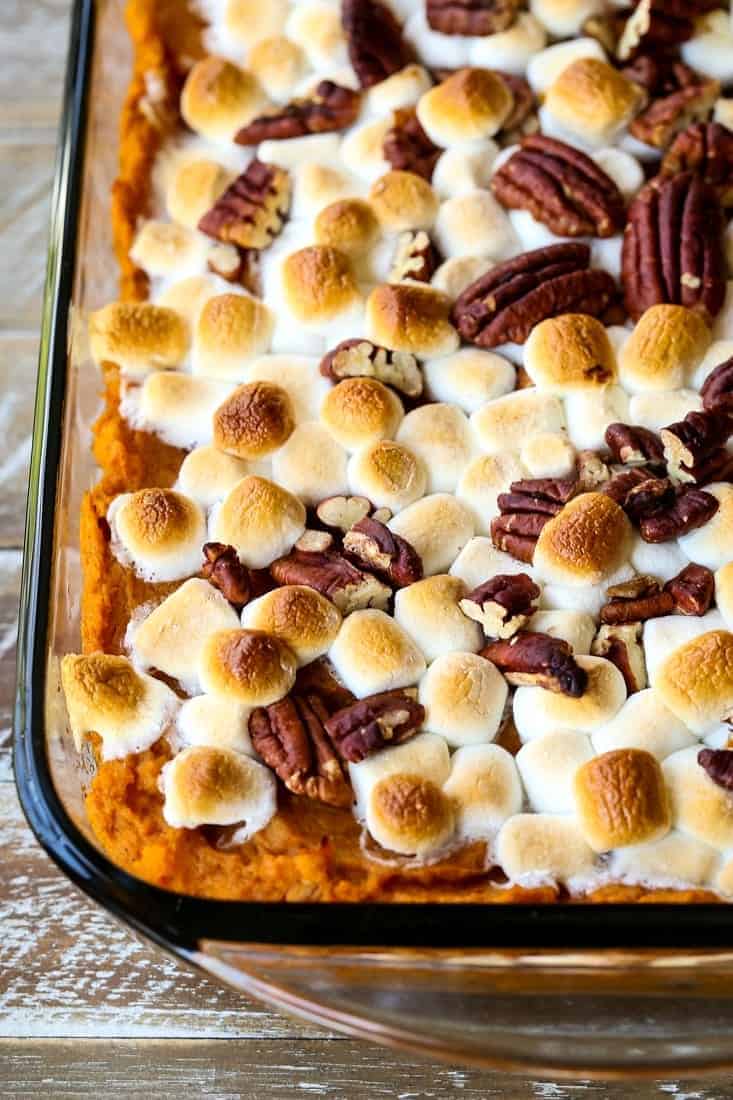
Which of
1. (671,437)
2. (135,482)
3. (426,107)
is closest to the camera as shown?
(671,437)

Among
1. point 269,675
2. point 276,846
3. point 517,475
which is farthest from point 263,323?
point 276,846

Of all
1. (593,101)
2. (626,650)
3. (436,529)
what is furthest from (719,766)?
(593,101)

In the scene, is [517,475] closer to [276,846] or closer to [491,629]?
[491,629]

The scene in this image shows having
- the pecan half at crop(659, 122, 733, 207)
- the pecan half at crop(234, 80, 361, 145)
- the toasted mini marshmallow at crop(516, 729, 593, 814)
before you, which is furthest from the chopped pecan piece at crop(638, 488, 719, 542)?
the pecan half at crop(234, 80, 361, 145)

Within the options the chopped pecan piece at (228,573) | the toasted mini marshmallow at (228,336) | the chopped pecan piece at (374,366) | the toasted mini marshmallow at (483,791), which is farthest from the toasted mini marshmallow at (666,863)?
the toasted mini marshmallow at (228,336)

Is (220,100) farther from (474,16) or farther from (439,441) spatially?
(439,441)

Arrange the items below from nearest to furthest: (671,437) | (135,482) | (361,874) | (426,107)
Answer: (361,874) → (671,437) → (135,482) → (426,107)

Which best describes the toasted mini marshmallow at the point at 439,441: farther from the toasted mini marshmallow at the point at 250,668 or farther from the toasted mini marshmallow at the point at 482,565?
the toasted mini marshmallow at the point at 250,668
